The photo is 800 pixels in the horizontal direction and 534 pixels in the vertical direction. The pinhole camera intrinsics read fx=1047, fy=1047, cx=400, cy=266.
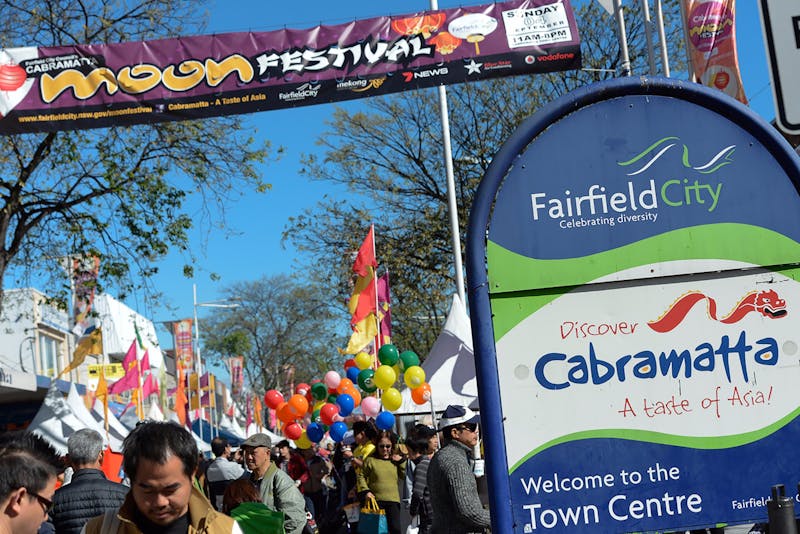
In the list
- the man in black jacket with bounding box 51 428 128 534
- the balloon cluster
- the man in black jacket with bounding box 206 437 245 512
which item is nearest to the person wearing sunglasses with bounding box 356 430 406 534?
the balloon cluster

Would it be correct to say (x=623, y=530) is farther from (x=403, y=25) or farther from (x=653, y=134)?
(x=403, y=25)

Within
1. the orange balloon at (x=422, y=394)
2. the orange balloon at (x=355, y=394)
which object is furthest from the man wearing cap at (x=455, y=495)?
the orange balloon at (x=355, y=394)

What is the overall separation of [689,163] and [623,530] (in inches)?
47.2

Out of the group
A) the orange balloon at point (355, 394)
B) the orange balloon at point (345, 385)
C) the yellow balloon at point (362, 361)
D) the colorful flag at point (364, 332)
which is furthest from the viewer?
the colorful flag at point (364, 332)

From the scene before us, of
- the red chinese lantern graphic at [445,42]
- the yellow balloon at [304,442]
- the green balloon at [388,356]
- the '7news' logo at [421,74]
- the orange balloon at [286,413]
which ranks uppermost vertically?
the red chinese lantern graphic at [445,42]

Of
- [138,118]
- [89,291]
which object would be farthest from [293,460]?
[138,118]

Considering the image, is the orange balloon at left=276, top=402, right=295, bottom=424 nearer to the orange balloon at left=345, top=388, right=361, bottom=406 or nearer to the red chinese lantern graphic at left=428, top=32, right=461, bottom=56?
the orange balloon at left=345, top=388, right=361, bottom=406

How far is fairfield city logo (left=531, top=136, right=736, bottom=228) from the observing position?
340 centimetres

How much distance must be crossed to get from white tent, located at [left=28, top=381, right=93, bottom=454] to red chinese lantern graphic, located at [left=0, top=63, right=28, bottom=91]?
17.0 ft

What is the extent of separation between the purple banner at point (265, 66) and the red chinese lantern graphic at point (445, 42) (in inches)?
0.5

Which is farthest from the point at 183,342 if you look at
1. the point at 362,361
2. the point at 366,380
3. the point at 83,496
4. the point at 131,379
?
the point at 83,496

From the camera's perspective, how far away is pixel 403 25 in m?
13.0

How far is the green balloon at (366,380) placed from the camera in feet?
57.1

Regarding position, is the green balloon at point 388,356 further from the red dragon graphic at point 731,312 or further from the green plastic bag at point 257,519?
the red dragon graphic at point 731,312
